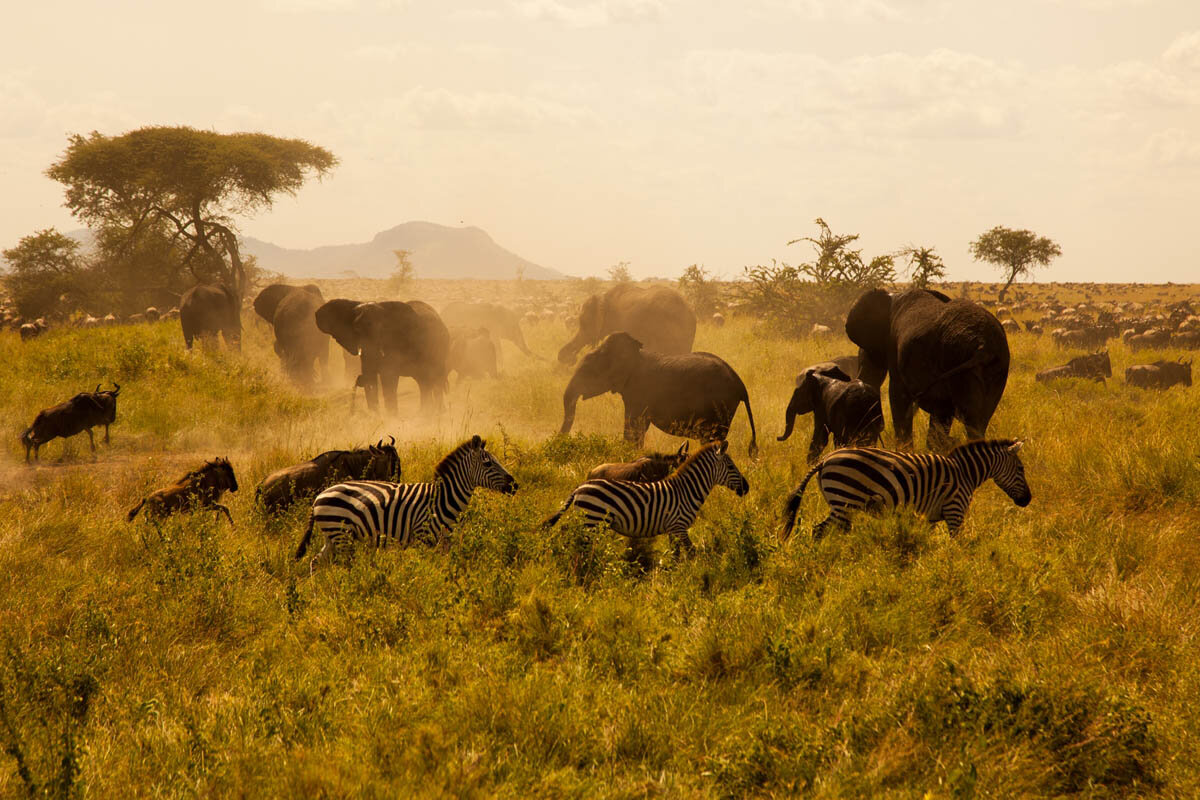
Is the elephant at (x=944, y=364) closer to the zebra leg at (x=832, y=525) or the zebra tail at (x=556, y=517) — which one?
the zebra leg at (x=832, y=525)

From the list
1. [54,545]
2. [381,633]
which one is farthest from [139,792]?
[54,545]

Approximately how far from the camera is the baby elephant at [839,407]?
9.94m

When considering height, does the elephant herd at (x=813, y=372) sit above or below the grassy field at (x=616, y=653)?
above

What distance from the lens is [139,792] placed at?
12.4 feet

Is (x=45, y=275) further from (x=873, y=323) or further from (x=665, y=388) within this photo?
(x=873, y=323)

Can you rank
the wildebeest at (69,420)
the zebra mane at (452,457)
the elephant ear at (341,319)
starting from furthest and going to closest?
the elephant ear at (341,319) → the wildebeest at (69,420) → the zebra mane at (452,457)

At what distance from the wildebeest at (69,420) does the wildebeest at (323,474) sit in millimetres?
4373

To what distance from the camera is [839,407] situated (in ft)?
33.3

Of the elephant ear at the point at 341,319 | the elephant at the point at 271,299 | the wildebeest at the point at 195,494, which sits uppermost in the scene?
the elephant at the point at 271,299

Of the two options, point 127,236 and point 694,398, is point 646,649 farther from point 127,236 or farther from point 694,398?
point 127,236

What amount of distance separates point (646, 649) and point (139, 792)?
3.00 metres

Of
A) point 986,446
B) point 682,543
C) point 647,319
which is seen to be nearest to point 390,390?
point 647,319

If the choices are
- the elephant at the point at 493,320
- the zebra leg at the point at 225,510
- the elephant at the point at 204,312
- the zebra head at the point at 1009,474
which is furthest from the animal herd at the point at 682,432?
the elephant at the point at 493,320

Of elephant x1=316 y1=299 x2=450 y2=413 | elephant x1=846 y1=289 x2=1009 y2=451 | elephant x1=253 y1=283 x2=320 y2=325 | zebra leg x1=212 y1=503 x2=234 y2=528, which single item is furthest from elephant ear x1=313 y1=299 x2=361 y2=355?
elephant x1=846 y1=289 x2=1009 y2=451
